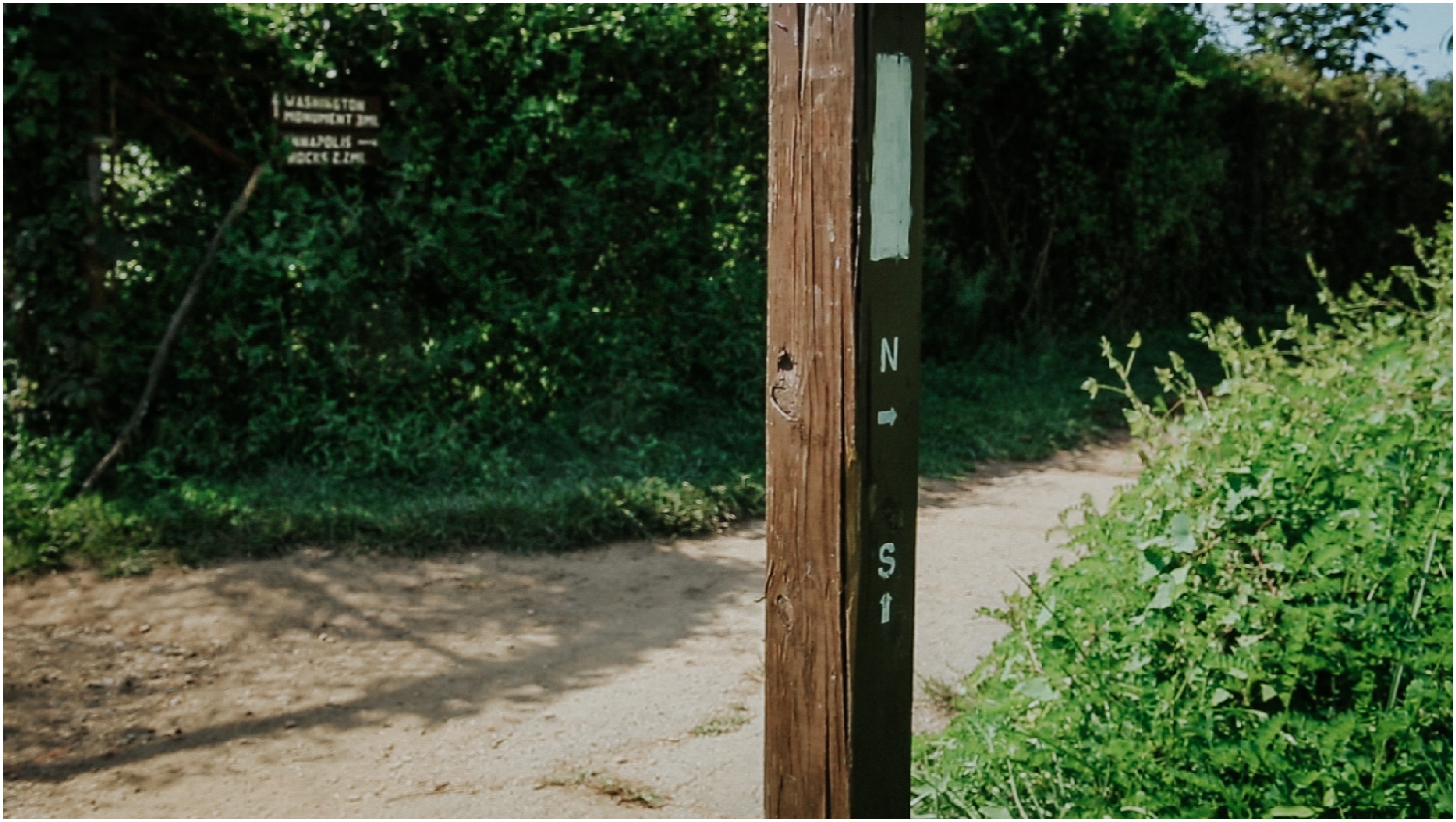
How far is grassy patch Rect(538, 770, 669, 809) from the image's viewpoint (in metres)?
3.73

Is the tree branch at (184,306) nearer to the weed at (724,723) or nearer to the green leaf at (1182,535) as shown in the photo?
the weed at (724,723)

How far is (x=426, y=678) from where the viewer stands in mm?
4832

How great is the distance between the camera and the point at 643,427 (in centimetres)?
790

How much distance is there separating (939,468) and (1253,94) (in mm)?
7716

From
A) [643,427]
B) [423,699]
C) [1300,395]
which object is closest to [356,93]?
[643,427]

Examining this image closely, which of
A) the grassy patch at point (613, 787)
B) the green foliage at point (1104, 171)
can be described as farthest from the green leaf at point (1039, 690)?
the green foliage at point (1104, 171)

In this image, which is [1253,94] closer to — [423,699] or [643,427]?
[643,427]

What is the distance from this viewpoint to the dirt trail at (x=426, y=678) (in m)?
3.87


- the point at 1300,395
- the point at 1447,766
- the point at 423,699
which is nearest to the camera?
the point at 1447,766

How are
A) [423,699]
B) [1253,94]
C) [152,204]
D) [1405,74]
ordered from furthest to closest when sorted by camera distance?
[1405,74], [1253,94], [152,204], [423,699]

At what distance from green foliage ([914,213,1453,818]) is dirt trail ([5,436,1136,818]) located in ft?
2.83

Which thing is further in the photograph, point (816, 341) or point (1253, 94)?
point (1253, 94)

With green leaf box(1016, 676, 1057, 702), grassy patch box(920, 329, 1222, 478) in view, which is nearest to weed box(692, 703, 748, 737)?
green leaf box(1016, 676, 1057, 702)

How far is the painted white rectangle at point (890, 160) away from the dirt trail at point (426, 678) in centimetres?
228
